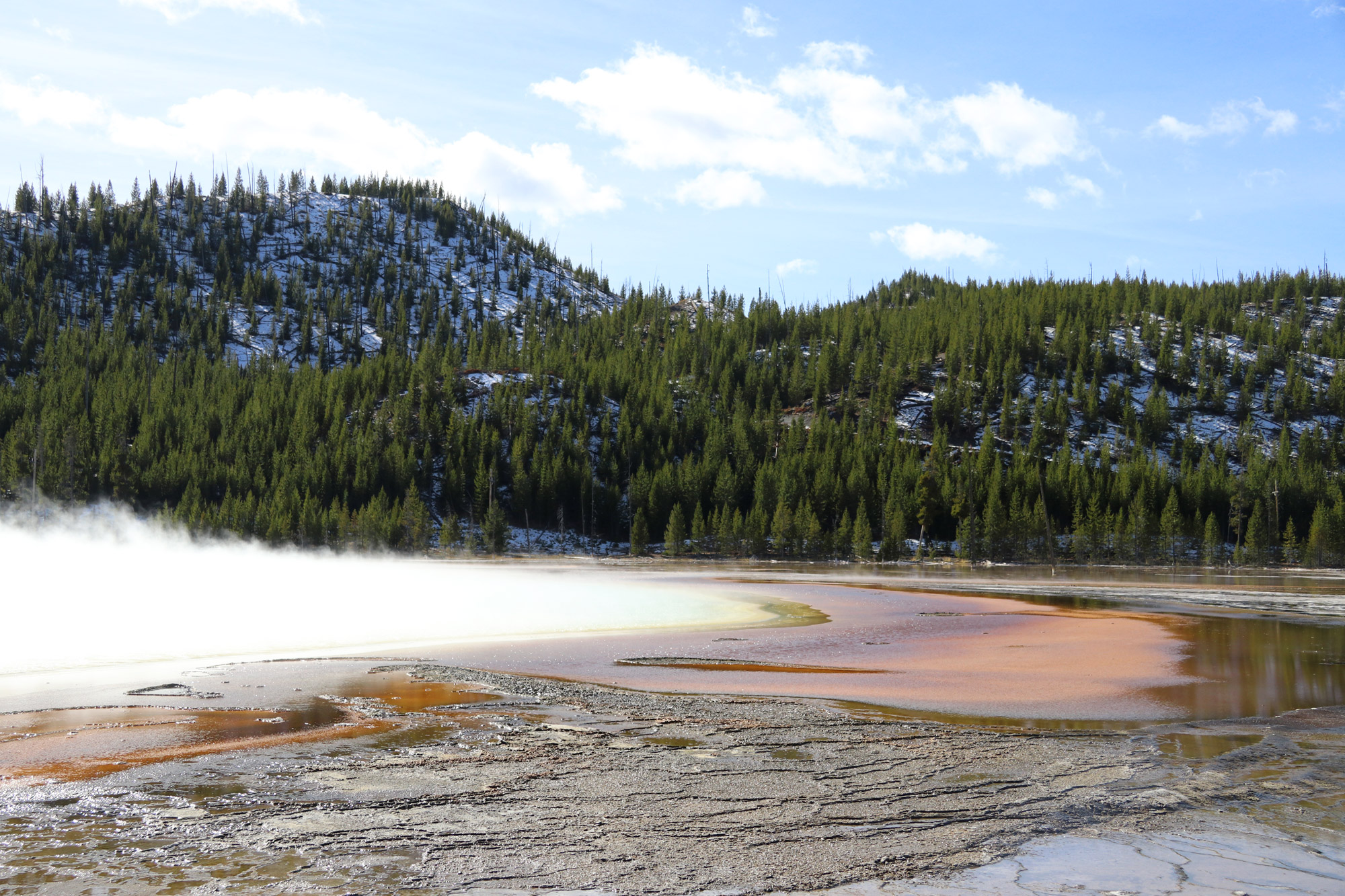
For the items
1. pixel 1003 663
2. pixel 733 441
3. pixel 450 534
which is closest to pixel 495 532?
pixel 450 534

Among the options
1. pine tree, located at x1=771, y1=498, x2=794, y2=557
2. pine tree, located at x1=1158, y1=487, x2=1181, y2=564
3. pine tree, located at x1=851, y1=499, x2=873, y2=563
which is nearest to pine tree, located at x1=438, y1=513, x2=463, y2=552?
pine tree, located at x1=771, y1=498, x2=794, y2=557

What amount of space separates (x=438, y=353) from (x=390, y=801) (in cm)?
17466

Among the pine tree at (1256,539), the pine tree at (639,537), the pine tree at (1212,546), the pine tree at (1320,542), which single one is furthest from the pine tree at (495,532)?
the pine tree at (1320,542)

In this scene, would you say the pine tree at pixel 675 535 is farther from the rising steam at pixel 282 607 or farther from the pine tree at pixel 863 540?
the rising steam at pixel 282 607

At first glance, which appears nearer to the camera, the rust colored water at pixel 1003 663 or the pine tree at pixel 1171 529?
the rust colored water at pixel 1003 663

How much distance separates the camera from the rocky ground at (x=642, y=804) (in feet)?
29.1

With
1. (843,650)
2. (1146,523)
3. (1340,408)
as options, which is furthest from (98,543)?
(1340,408)

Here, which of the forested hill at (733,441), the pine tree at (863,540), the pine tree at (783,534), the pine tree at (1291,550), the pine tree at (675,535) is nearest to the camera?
the pine tree at (863,540)

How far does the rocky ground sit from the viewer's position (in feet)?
29.1

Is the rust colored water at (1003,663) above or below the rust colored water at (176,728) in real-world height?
below

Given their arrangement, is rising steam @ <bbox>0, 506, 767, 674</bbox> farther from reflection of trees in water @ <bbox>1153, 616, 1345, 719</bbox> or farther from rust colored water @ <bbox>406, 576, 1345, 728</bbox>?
reflection of trees in water @ <bbox>1153, 616, 1345, 719</bbox>

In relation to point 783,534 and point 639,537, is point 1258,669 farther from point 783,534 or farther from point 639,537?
point 639,537

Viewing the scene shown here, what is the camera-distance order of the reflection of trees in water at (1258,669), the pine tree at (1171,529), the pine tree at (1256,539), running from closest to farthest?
the reflection of trees in water at (1258,669) < the pine tree at (1256,539) < the pine tree at (1171,529)

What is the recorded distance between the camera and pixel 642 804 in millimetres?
11008
